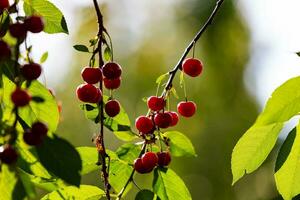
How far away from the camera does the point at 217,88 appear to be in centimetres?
1273

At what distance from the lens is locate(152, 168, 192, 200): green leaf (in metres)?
1.46

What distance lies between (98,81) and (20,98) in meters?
0.46

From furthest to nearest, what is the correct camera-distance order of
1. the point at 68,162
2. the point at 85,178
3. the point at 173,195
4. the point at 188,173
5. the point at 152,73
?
the point at 152,73, the point at 188,173, the point at 85,178, the point at 173,195, the point at 68,162

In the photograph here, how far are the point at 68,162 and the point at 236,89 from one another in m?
11.9

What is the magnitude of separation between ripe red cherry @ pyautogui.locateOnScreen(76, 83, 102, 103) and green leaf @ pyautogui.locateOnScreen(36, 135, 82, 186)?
1.21 ft

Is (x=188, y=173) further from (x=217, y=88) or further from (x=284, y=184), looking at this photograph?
(x=284, y=184)

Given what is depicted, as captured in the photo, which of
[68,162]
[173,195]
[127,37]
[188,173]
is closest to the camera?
[68,162]

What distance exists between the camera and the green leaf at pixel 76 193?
4.48ft

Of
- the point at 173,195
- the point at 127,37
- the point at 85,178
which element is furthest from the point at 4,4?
the point at 127,37

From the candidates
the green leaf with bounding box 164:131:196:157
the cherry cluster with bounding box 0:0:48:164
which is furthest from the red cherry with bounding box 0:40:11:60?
the green leaf with bounding box 164:131:196:157

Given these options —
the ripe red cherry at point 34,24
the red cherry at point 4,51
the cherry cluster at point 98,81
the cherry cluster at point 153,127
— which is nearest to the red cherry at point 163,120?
the cherry cluster at point 153,127

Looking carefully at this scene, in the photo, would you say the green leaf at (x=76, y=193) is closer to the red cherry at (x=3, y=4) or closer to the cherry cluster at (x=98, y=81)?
the cherry cluster at (x=98, y=81)

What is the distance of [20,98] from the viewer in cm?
105

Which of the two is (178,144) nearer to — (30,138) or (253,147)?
(253,147)
